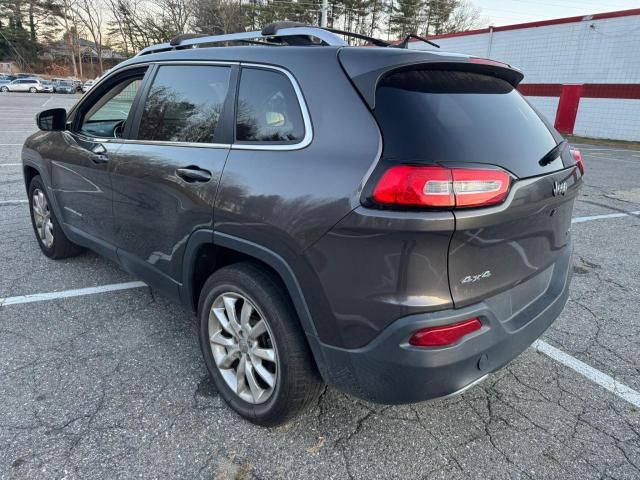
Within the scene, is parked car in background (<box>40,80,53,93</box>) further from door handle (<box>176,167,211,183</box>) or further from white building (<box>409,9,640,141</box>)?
door handle (<box>176,167,211,183</box>)

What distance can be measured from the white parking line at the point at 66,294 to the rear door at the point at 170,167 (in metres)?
0.75

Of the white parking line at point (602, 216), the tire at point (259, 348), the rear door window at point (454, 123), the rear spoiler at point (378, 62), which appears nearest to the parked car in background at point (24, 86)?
the white parking line at point (602, 216)

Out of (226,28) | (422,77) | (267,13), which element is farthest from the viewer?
(267,13)

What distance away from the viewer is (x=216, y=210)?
233 centimetres

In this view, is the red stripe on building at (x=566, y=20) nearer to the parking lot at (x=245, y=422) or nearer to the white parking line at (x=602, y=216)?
the white parking line at (x=602, y=216)

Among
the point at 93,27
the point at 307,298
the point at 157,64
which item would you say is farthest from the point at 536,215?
the point at 93,27

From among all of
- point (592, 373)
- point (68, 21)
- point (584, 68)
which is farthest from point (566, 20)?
point (68, 21)

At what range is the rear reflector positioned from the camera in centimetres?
176

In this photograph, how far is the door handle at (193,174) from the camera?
2399mm

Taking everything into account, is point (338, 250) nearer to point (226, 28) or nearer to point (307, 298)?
point (307, 298)

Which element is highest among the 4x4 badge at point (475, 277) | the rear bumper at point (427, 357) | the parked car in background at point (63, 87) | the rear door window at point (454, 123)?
the rear door window at point (454, 123)

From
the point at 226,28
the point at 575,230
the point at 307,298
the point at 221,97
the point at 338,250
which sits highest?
the point at 226,28

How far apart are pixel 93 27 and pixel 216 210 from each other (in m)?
74.1

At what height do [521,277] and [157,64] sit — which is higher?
[157,64]
